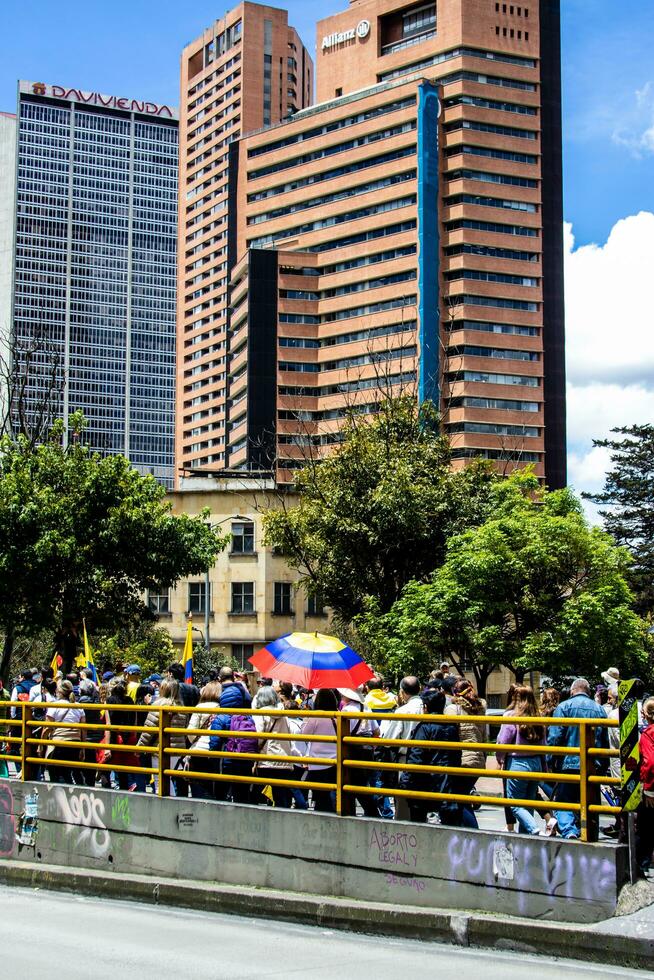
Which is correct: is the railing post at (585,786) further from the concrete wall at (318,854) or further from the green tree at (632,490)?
the green tree at (632,490)

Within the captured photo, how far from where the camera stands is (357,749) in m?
10.7

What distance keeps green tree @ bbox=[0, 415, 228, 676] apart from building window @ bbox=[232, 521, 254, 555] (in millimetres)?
28360

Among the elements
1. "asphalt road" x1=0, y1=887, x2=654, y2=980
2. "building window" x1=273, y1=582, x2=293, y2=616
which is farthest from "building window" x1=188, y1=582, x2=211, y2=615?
"asphalt road" x1=0, y1=887, x2=654, y2=980

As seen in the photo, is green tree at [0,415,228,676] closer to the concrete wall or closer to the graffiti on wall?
the concrete wall

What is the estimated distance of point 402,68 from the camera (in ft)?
405

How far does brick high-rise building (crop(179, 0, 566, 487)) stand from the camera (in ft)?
372

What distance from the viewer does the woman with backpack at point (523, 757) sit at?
10336 millimetres

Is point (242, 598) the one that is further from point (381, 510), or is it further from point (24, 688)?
point (24, 688)

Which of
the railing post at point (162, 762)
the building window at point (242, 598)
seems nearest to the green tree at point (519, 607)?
the railing post at point (162, 762)

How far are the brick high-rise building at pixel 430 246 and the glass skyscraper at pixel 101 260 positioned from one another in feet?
220

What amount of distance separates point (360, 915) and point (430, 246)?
10657cm

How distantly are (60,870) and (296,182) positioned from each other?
388 ft

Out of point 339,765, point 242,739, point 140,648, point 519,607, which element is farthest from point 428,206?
point 339,765

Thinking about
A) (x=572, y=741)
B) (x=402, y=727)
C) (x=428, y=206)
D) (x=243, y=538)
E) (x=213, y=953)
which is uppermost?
(x=428, y=206)
